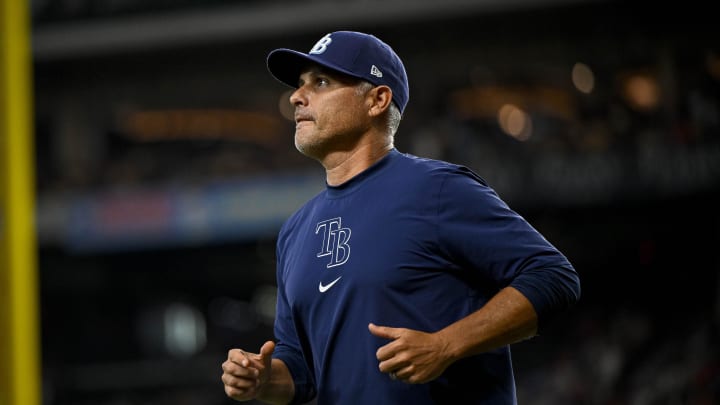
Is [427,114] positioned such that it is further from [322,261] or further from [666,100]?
[322,261]

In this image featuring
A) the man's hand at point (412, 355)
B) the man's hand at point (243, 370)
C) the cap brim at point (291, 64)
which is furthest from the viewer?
the cap brim at point (291, 64)

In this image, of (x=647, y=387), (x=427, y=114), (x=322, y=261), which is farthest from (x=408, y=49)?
(x=322, y=261)

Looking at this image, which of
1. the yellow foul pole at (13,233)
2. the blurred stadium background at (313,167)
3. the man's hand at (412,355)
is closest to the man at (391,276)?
the man's hand at (412,355)

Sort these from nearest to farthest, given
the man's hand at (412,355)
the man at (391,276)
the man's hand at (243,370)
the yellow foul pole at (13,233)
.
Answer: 1. the man's hand at (412,355)
2. the man at (391,276)
3. the man's hand at (243,370)
4. the yellow foul pole at (13,233)

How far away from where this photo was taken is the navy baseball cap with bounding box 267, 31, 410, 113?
272cm

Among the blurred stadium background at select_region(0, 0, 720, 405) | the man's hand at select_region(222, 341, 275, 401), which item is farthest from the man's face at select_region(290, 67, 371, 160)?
the blurred stadium background at select_region(0, 0, 720, 405)

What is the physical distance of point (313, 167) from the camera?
44.3 feet

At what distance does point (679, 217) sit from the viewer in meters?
13.2

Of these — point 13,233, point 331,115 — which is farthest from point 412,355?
point 13,233

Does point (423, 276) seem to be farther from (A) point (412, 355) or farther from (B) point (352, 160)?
(B) point (352, 160)

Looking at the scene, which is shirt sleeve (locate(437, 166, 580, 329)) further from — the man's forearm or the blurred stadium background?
the blurred stadium background

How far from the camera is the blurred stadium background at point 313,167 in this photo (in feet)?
39.1

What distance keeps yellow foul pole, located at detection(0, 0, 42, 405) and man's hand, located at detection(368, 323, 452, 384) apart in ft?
9.96

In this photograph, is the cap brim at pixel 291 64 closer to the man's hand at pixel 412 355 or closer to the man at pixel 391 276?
the man at pixel 391 276
